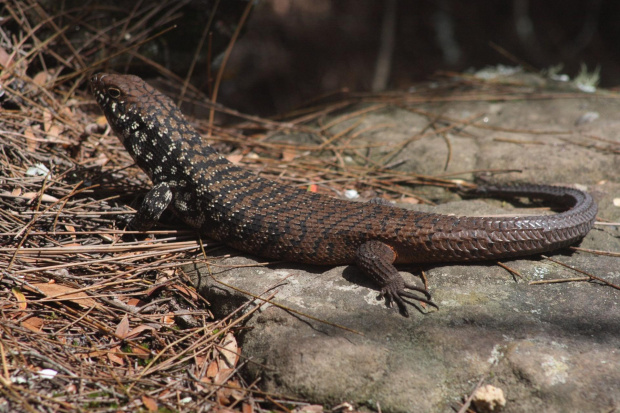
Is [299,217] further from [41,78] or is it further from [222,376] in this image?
[41,78]

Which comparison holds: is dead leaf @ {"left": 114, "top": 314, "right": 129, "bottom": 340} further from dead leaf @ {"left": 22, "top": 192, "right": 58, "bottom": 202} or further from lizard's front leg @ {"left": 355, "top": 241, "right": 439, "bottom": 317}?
lizard's front leg @ {"left": 355, "top": 241, "right": 439, "bottom": 317}

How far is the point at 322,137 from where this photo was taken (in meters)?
5.97

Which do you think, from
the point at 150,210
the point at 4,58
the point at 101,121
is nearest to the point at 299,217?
the point at 150,210

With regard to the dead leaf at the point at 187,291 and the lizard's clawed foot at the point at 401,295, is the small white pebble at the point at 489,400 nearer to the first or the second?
the lizard's clawed foot at the point at 401,295

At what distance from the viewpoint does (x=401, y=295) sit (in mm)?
3432

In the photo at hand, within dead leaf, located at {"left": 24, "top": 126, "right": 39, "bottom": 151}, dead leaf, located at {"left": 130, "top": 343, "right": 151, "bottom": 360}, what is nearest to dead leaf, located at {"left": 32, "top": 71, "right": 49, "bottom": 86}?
dead leaf, located at {"left": 24, "top": 126, "right": 39, "bottom": 151}

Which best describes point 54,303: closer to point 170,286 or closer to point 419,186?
point 170,286

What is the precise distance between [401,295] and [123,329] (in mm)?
1922

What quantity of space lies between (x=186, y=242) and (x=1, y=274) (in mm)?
1340

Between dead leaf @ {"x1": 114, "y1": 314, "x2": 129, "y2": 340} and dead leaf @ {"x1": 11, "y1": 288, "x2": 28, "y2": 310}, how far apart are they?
0.63 m

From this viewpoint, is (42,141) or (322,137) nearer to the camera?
(42,141)

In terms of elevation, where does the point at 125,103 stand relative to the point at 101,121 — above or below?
above

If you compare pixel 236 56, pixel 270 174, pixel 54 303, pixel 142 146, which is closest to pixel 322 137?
pixel 270 174

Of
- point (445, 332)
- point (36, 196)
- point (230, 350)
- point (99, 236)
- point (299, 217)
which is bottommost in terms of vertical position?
point (230, 350)
